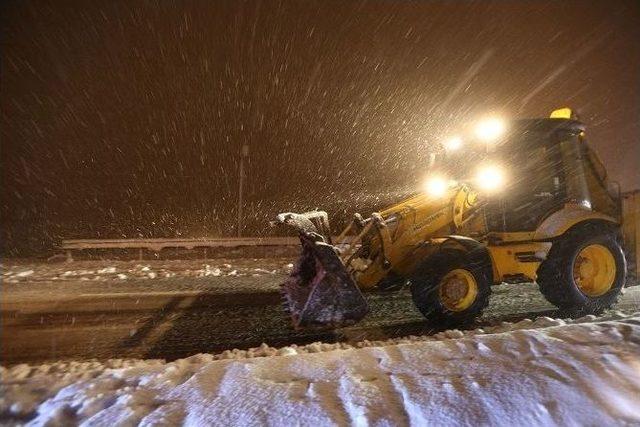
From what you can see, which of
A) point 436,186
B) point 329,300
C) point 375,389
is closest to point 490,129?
point 436,186

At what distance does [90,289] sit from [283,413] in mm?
6457

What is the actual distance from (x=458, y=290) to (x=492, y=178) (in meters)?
1.77

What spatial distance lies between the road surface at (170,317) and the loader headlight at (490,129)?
7.94ft

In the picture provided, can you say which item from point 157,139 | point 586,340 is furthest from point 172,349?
point 157,139

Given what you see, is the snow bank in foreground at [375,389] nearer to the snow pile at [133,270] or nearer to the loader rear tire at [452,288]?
the loader rear tire at [452,288]

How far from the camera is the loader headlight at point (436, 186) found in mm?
5888

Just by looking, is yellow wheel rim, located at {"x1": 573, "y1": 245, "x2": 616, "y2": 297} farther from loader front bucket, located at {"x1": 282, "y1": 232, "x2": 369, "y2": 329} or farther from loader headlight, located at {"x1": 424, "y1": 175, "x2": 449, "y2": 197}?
loader front bucket, located at {"x1": 282, "y1": 232, "x2": 369, "y2": 329}

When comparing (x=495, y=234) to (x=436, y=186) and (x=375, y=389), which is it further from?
(x=375, y=389)

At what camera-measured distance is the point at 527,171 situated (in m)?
5.64

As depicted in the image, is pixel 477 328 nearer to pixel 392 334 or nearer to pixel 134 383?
pixel 392 334

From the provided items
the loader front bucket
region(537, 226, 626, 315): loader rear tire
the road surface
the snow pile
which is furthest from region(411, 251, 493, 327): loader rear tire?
the snow pile

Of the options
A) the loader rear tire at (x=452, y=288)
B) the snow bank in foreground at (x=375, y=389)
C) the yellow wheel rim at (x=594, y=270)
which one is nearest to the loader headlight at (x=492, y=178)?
the loader rear tire at (x=452, y=288)

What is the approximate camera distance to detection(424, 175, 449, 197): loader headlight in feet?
19.3

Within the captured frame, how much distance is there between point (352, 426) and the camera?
2.11 m
